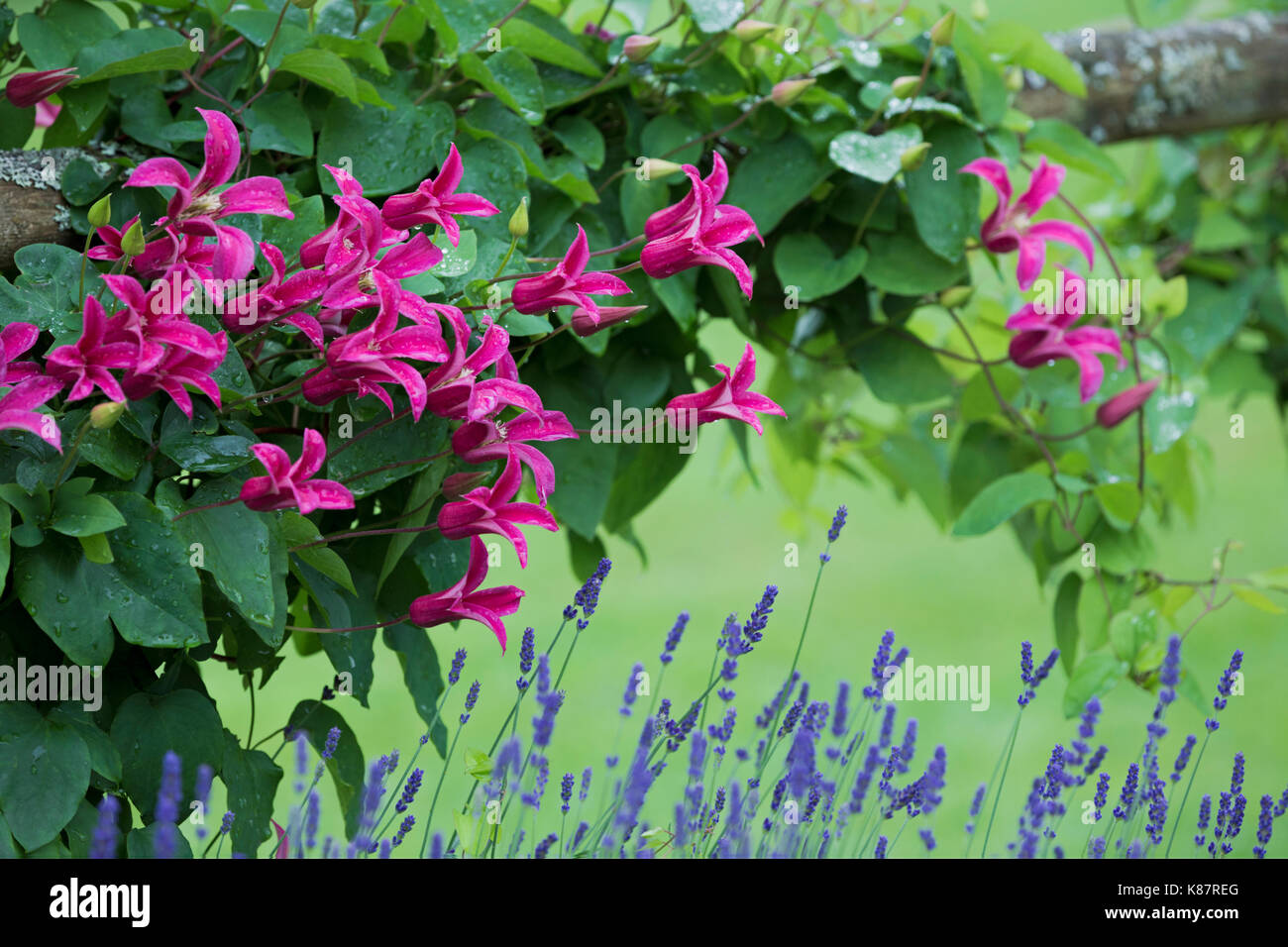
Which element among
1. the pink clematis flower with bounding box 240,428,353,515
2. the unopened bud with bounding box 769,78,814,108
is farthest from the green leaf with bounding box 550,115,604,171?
the pink clematis flower with bounding box 240,428,353,515

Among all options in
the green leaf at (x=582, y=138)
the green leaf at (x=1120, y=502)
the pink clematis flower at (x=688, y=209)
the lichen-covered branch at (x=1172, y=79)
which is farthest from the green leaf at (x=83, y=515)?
the lichen-covered branch at (x=1172, y=79)

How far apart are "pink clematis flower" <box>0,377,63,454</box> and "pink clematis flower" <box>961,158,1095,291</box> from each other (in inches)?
27.1

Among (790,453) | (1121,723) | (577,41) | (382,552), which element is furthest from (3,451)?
(1121,723)

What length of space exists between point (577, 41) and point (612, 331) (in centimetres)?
25

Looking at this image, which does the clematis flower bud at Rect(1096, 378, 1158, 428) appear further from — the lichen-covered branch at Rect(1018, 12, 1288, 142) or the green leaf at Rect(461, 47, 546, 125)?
the green leaf at Rect(461, 47, 546, 125)

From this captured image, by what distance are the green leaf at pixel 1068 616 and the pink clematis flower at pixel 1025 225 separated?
0.31m

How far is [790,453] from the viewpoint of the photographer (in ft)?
4.80

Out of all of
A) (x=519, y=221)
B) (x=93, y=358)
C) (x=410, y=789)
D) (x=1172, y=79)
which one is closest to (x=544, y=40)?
(x=519, y=221)

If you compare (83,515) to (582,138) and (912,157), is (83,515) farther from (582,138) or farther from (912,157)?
(912,157)

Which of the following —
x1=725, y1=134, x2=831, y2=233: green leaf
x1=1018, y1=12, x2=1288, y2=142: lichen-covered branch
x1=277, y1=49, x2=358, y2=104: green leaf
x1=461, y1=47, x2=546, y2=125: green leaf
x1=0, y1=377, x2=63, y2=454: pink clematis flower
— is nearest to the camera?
x1=0, y1=377, x2=63, y2=454: pink clematis flower

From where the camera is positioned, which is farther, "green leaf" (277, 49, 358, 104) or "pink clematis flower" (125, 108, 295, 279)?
"green leaf" (277, 49, 358, 104)

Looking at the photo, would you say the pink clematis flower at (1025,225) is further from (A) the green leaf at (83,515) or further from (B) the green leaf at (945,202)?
(A) the green leaf at (83,515)

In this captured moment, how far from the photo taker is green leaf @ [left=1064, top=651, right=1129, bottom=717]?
0.94 metres
